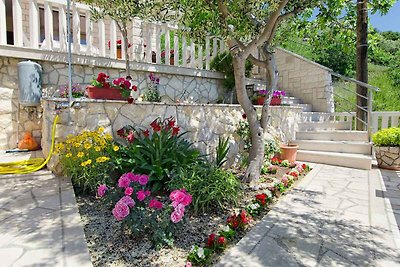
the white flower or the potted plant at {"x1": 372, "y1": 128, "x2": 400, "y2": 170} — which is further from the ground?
the potted plant at {"x1": 372, "y1": 128, "x2": 400, "y2": 170}

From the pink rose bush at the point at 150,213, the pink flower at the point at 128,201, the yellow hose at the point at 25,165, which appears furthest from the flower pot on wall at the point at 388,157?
the yellow hose at the point at 25,165

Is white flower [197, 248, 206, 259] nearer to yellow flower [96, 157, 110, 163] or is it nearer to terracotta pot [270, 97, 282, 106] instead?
yellow flower [96, 157, 110, 163]

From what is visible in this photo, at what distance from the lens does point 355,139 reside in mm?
5566

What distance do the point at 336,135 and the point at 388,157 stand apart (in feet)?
3.71

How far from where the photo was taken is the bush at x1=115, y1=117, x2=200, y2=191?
3072mm

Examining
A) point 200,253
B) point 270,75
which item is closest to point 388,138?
point 270,75

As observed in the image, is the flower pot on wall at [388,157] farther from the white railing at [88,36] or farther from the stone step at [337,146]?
the white railing at [88,36]

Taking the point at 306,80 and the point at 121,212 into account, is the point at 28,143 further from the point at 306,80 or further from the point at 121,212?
the point at 306,80

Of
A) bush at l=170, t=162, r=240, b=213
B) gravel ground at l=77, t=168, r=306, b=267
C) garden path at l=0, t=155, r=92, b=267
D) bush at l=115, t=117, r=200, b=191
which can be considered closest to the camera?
garden path at l=0, t=155, r=92, b=267

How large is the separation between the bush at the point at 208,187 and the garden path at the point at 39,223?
105 cm

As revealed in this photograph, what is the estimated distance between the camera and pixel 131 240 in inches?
82.0

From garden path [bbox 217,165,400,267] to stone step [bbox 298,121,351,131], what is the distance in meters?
2.59

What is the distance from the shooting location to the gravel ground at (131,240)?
1869 millimetres

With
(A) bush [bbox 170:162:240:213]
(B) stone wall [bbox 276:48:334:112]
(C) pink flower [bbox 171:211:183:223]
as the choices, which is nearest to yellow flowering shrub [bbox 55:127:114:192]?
(A) bush [bbox 170:162:240:213]
